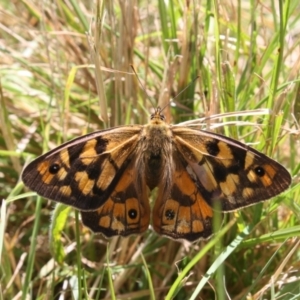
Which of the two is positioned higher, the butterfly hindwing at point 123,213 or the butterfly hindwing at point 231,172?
the butterfly hindwing at point 231,172

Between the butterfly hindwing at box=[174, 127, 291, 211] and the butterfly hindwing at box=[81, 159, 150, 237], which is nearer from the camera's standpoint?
the butterfly hindwing at box=[174, 127, 291, 211]

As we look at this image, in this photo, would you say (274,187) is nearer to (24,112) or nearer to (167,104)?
(167,104)

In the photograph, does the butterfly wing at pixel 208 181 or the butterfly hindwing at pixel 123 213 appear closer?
the butterfly wing at pixel 208 181

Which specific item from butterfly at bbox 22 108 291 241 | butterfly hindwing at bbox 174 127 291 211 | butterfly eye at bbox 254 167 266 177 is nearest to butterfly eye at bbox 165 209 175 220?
butterfly at bbox 22 108 291 241

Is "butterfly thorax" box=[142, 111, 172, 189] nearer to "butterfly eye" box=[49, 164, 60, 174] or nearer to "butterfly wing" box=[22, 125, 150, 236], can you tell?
"butterfly wing" box=[22, 125, 150, 236]

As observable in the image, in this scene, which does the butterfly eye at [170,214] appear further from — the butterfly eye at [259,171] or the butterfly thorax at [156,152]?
the butterfly eye at [259,171]

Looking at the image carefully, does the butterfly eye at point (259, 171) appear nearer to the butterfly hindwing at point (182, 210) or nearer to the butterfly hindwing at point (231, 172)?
the butterfly hindwing at point (231, 172)

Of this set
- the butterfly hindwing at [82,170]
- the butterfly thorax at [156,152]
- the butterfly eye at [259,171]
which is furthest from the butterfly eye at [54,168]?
the butterfly eye at [259,171]

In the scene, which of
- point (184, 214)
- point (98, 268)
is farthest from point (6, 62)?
point (184, 214)
